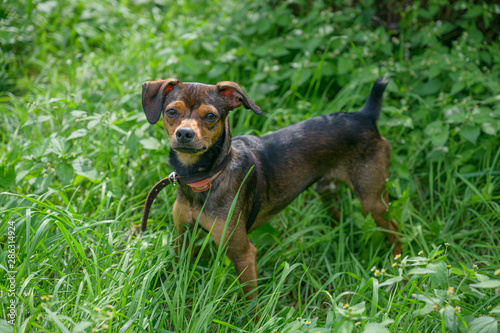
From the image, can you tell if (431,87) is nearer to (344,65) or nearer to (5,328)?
(344,65)

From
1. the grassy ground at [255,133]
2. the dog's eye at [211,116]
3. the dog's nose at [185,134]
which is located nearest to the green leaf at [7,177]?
the grassy ground at [255,133]

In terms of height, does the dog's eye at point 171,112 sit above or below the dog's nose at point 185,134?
above

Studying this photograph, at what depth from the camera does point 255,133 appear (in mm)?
4590

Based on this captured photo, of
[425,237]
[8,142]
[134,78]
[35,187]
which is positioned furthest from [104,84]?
[425,237]

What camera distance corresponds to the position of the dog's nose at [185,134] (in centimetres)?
252

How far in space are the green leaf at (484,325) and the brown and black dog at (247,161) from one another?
1392 mm

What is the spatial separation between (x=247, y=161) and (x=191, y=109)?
0.63 meters

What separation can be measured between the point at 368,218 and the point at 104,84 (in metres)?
3.48

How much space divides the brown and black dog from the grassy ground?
251 millimetres

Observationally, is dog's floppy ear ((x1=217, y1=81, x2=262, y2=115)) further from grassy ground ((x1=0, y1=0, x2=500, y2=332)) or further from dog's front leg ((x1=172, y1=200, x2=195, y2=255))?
grassy ground ((x1=0, y1=0, x2=500, y2=332))

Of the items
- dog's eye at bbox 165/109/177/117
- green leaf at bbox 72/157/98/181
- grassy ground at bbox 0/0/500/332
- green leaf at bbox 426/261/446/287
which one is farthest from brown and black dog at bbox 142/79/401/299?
green leaf at bbox 426/261/446/287

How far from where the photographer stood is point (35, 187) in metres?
3.46

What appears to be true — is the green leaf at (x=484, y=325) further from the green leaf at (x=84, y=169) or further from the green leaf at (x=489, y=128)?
the green leaf at (x=84, y=169)

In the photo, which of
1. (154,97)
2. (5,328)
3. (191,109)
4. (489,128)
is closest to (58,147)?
(154,97)
